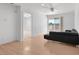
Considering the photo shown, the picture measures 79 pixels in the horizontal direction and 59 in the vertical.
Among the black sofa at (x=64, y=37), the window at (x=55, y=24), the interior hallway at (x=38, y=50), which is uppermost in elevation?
the window at (x=55, y=24)

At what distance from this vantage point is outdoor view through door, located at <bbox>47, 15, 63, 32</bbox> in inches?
181

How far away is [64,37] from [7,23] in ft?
8.74

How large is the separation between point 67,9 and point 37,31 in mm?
2758

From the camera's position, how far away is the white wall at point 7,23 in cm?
437

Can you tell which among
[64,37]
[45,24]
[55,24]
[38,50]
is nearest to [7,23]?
[45,24]

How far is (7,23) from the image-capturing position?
4664 mm

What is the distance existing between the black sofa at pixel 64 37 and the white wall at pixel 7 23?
172cm

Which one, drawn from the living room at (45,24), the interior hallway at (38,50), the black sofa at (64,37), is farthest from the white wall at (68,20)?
the interior hallway at (38,50)

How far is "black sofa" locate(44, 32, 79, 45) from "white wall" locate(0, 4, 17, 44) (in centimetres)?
172

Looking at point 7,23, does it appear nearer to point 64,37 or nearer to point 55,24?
point 55,24

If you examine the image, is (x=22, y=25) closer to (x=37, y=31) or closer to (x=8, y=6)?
(x=8, y=6)

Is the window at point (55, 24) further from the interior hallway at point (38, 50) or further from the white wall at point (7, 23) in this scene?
the white wall at point (7, 23)
